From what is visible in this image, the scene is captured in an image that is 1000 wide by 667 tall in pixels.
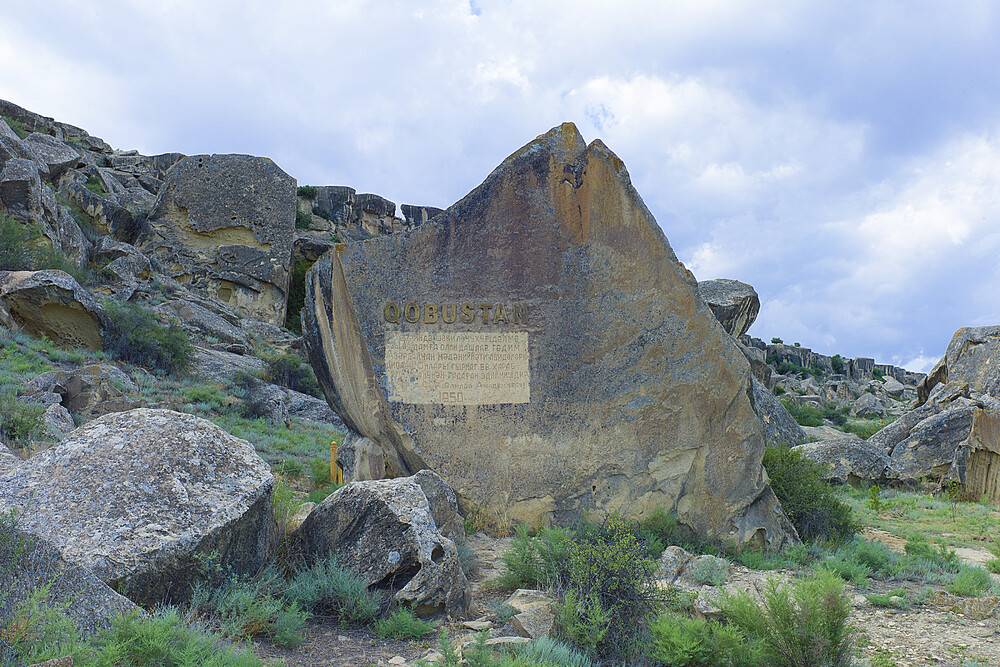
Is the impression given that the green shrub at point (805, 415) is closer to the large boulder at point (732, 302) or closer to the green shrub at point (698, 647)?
the large boulder at point (732, 302)

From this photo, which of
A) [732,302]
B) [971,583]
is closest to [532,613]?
[971,583]

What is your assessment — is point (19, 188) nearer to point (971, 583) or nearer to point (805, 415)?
point (971, 583)

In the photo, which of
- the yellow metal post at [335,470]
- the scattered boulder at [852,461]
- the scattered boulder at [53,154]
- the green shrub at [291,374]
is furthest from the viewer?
the scattered boulder at [53,154]

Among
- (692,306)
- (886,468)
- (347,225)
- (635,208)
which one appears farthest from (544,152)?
(347,225)

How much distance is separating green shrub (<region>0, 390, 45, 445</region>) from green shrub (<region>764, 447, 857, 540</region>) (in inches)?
289

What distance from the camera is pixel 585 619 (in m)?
4.17

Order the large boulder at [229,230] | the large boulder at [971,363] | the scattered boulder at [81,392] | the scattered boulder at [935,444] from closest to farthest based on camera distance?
the scattered boulder at [81,392], the scattered boulder at [935,444], the large boulder at [971,363], the large boulder at [229,230]

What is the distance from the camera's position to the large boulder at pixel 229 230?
2200 cm

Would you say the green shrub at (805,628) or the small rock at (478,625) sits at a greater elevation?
the green shrub at (805,628)

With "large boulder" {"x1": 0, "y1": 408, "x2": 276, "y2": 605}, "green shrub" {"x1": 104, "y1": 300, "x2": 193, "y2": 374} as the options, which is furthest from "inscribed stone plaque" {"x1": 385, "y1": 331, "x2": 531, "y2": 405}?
"green shrub" {"x1": 104, "y1": 300, "x2": 193, "y2": 374}

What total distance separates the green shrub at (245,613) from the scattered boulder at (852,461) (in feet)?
37.6

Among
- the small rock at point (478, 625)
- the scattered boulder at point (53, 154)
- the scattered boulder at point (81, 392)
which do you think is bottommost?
the small rock at point (478, 625)

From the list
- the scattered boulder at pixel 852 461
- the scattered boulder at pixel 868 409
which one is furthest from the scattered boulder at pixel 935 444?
the scattered boulder at pixel 868 409

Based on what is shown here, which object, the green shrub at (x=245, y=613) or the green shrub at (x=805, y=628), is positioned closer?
the green shrub at (x=245, y=613)
